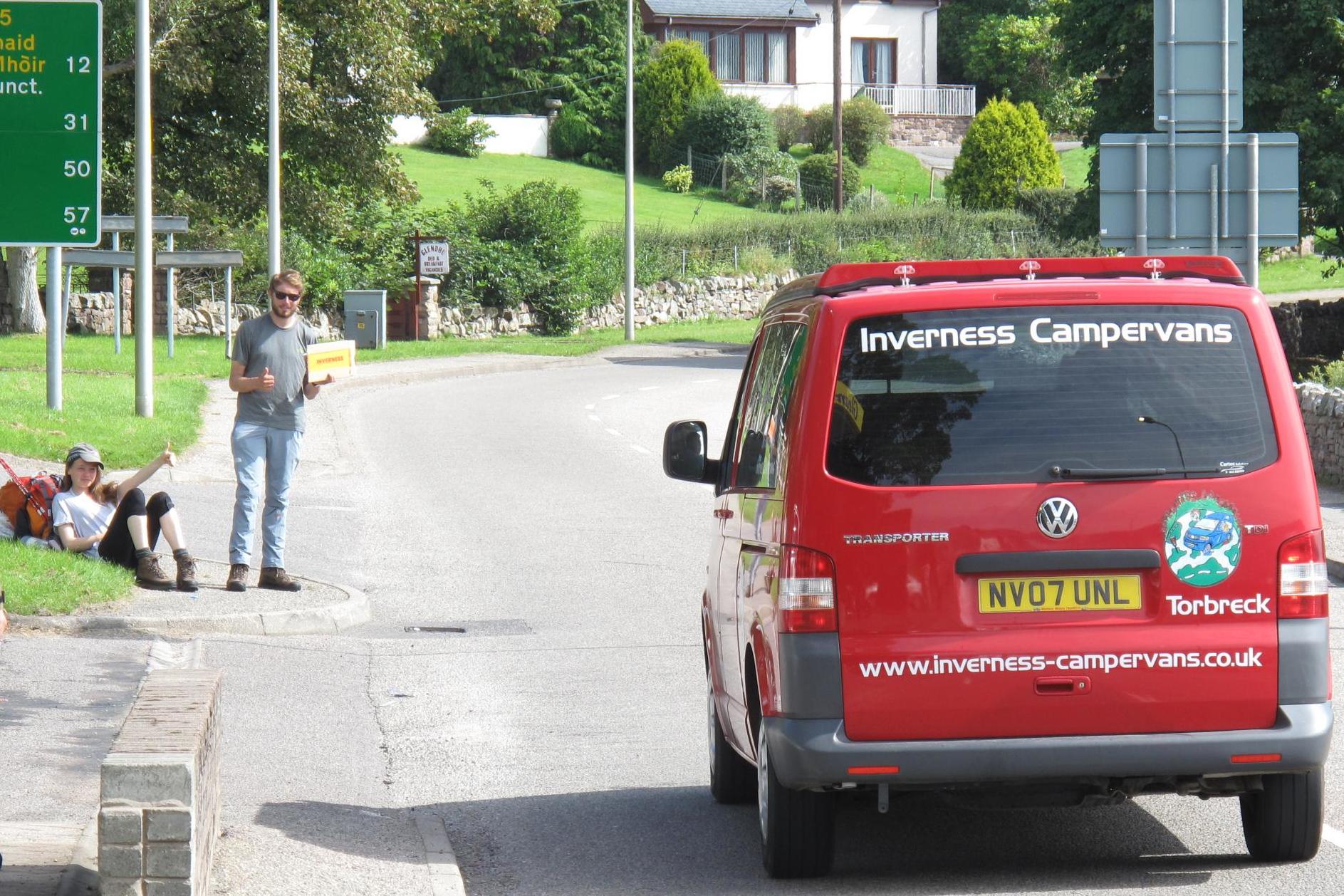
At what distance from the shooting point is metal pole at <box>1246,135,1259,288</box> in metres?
16.7

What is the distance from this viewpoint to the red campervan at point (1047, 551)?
18.6 feet

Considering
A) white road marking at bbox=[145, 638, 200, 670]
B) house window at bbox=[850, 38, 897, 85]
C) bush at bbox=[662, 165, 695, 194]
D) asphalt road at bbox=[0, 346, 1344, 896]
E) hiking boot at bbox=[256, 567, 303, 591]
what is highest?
house window at bbox=[850, 38, 897, 85]

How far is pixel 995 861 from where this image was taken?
637 cm

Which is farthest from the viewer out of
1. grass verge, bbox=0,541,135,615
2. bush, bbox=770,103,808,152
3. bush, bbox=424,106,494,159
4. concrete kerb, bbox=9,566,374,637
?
bush, bbox=770,103,808,152

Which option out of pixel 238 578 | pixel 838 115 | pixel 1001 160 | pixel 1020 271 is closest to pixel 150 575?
pixel 238 578

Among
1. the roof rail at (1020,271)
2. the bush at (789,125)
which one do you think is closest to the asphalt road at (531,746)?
the roof rail at (1020,271)

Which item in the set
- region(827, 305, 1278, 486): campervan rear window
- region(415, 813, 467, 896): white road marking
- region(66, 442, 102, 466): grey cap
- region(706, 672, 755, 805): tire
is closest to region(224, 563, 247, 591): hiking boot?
region(66, 442, 102, 466): grey cap

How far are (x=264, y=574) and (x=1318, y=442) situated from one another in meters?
11.7

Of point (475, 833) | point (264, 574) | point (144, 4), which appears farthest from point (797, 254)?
point (475, 833)

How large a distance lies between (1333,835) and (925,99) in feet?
263

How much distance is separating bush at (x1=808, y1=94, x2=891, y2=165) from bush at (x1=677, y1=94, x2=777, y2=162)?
463cm

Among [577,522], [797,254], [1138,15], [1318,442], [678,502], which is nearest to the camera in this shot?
[577,522]

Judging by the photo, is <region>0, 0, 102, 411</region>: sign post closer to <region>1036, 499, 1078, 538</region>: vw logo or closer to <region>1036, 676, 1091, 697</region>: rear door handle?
<region>1036, 499, 1078, 538</region>: vw logo

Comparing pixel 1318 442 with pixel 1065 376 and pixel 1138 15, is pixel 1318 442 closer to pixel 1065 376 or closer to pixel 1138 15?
pixel 1065 376
